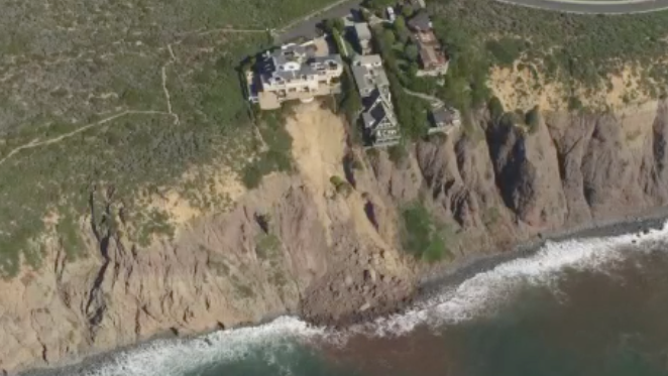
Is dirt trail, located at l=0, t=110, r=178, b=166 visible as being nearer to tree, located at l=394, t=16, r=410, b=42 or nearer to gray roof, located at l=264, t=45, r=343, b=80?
gray roof, located at l=264, t=45, r=343, b=80

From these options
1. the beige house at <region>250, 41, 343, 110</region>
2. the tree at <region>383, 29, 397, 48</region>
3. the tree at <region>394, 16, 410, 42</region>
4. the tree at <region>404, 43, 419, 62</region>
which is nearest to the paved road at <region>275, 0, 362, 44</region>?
the beige house at <region>250, 41, 343, 110</region>

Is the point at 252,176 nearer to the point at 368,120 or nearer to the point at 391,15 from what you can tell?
the point at 368,120

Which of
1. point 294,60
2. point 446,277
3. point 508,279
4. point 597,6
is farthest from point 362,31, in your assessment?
point 508,279

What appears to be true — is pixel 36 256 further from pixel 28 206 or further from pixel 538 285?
pixel 538 285

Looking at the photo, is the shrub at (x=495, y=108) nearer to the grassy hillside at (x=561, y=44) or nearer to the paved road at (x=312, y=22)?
the grassy hillside at (x=561, y=44)

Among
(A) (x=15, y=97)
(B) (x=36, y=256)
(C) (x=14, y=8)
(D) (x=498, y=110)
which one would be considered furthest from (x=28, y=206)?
(D) (x=498, y=110)

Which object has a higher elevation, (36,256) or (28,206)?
(28,206)

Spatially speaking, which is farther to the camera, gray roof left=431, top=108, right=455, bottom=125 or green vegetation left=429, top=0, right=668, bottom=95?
green vegetation left=429, top=0, right=668, bottom=95
